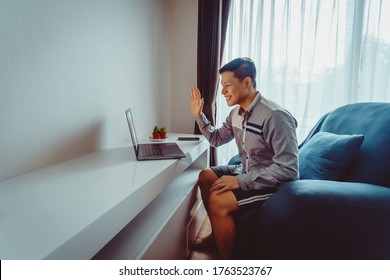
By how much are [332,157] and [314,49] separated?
1113 mm

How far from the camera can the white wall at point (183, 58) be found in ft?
7.20

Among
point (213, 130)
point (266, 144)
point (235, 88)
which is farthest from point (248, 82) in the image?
point (213, 130)

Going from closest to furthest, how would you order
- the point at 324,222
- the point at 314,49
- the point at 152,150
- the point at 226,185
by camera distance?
the point at 324,222, the point at 226,185, the point at 152,150, the point at 314,49

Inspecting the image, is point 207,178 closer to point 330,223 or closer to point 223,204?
point 223,204

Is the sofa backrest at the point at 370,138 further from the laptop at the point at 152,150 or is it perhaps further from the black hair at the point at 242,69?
the laptop at the point at 152,150

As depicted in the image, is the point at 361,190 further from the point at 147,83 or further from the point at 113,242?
the point at 147,83

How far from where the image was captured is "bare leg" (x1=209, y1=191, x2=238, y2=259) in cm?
113

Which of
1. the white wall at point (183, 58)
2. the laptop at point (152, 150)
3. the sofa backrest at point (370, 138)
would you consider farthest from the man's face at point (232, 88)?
the white wall at point (183, 58)

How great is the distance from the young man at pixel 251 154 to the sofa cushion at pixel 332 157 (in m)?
Result: 0.23

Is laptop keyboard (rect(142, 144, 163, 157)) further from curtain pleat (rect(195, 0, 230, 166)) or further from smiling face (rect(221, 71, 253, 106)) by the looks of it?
curtain pleat (rect(195, 0, 230, 166))

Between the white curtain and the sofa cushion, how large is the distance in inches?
31.3

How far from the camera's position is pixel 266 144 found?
1192 mm

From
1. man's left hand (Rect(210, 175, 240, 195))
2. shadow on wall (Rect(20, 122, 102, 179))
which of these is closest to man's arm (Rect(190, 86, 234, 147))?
man's left hand (Rect(210, 175, 240, 195))

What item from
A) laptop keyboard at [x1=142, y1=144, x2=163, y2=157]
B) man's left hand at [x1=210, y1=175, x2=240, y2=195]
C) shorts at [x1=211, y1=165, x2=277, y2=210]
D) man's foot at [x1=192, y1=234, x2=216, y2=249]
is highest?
laptop keyboard at [x1=142, y1=144, x2=163, y2=157]
